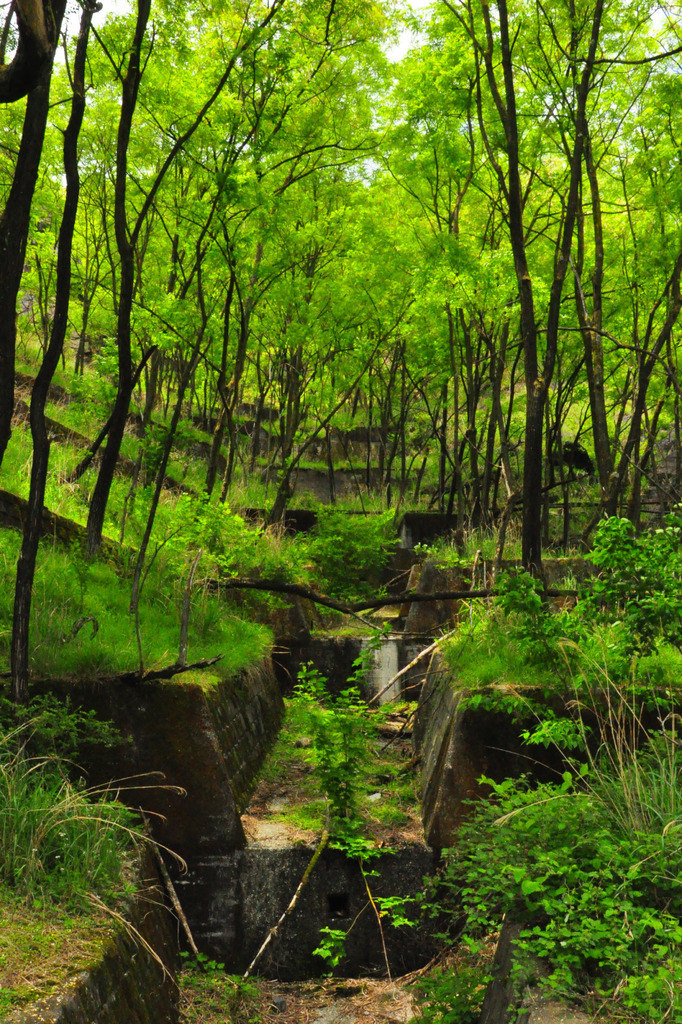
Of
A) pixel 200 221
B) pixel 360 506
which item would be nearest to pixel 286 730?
pixel 200 221

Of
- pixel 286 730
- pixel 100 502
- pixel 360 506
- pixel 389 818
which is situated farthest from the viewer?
pixel 360 506

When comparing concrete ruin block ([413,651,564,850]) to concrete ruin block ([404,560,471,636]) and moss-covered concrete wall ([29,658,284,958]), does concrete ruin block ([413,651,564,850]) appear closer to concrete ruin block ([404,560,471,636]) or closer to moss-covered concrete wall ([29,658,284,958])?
moss-covered concrete wall ([29,658,284,958])

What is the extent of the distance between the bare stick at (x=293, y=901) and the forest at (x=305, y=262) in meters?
1.62

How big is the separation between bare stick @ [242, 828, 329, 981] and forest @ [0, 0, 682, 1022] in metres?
1.62

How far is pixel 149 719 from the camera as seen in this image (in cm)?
542

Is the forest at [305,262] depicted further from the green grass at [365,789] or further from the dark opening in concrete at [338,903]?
the dark opening in concrete at [338,903]

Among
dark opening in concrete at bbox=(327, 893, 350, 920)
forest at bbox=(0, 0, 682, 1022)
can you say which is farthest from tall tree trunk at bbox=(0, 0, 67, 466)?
dark opening in concrete at bbox=(327, 893, 350, 920)

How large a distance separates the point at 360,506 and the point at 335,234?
807 cm

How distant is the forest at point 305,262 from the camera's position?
17.6 ft

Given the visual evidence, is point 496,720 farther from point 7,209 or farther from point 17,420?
point 17,420

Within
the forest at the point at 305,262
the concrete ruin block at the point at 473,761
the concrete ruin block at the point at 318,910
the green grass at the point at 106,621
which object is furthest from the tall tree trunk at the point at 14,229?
the concrete ruin block at the point at 473,761

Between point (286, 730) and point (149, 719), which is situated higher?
point (149, 719)

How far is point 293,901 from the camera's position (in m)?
5.17

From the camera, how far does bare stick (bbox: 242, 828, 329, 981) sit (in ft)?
16.4
